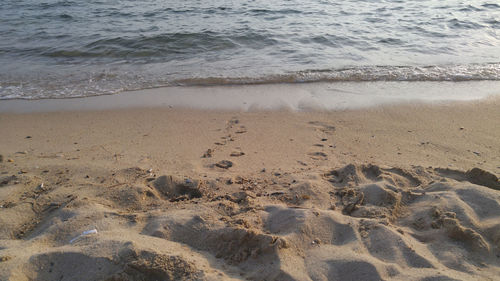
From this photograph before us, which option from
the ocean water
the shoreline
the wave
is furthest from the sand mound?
the ocean water

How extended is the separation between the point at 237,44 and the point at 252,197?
5409 millimetres

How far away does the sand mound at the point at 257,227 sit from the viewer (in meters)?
1.62

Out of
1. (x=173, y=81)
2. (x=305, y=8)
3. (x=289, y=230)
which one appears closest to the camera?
(x=289, y=230)

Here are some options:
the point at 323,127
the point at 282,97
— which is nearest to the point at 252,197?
the point at 323,127

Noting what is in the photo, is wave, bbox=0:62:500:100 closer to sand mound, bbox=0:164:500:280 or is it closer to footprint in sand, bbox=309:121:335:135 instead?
footprint in sand, bbox=309:121:335:135

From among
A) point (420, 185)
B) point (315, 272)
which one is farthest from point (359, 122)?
point (315, 272)

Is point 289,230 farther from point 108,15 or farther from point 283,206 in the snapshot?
point 108,15

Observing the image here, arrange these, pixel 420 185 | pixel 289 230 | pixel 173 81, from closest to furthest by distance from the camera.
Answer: pixel 289 230, pixel 420 185, pixel 173 81

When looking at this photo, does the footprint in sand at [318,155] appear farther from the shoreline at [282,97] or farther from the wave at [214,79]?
the wave at [214,79]

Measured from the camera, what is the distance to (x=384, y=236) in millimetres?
1858

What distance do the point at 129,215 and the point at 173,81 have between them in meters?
3.53

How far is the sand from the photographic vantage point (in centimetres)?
165

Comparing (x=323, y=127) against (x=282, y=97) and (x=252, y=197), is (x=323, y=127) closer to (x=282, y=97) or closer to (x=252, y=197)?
(x=282, y=97)

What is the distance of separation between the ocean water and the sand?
1589mm
